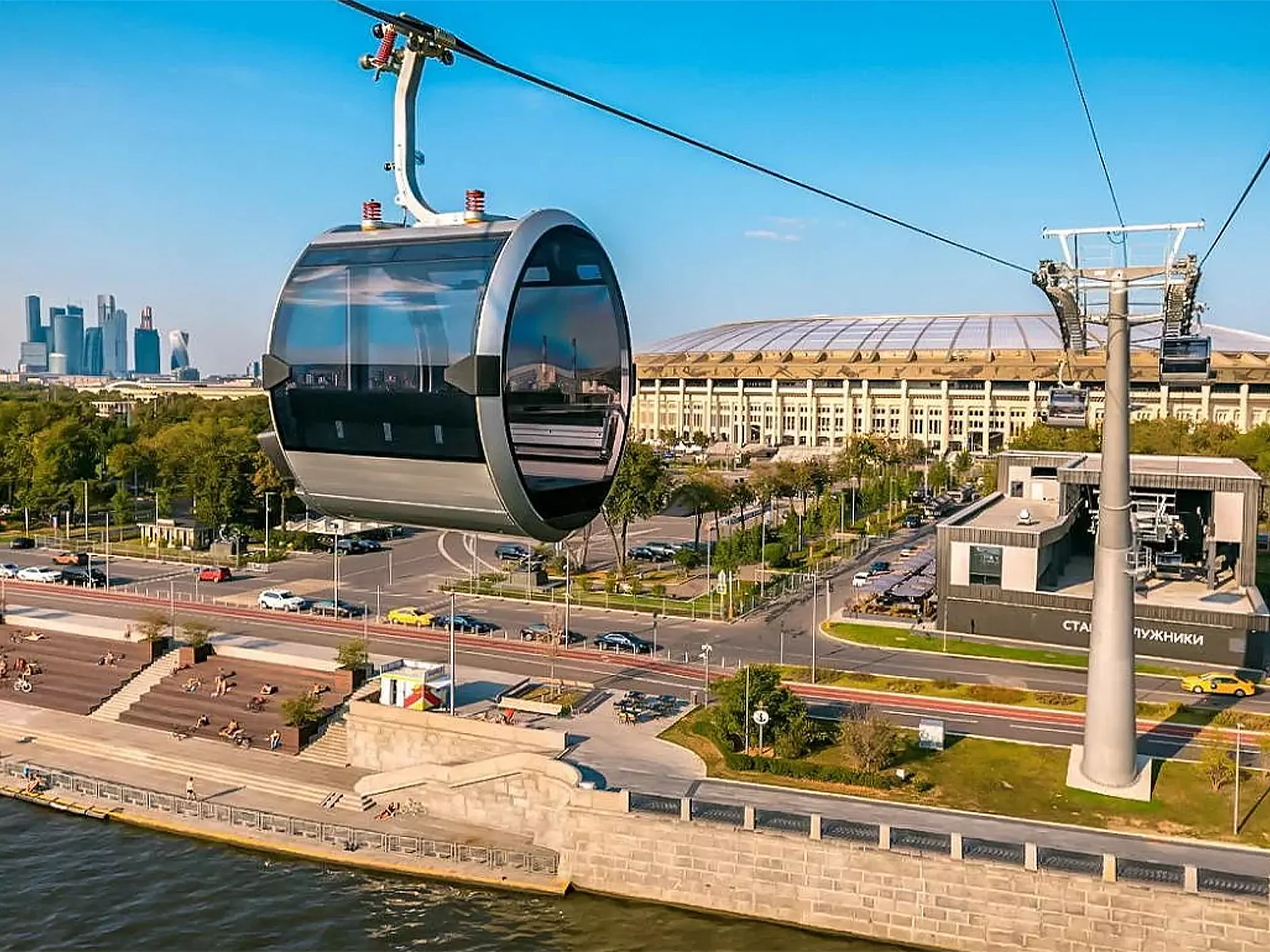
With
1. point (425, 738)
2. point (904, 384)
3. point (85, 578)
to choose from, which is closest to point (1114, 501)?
point (425, 738)

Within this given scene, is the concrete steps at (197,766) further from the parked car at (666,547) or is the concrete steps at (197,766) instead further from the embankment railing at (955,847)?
the parked car at (666,547)

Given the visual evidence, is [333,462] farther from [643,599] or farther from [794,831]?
[643,599]

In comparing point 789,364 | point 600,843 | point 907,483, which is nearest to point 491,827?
point 600,843

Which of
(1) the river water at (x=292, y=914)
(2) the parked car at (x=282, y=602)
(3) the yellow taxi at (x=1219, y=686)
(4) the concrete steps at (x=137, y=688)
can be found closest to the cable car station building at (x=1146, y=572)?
(3) the yellow taxi at (x=1219, y=686)

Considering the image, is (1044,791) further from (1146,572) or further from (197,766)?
(197,766)

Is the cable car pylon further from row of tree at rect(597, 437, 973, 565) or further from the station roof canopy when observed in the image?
the station roof canopy

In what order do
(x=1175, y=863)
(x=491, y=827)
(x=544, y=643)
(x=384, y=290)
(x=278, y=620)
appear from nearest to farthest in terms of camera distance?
(x=384, y=290)
(x=1175, y=863)
(x=491, y=827)
(x=544, y=643)
(x=278, y=620)
